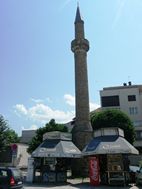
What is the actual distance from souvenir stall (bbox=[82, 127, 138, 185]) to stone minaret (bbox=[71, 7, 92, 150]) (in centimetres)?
775

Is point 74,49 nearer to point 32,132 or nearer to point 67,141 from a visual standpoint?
point 67,141

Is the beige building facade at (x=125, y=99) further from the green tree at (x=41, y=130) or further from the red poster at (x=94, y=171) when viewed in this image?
the red poster at (x=94, y=171)

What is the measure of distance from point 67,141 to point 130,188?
324 inches

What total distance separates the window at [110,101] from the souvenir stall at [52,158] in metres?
32.1

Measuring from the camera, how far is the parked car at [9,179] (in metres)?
13.2

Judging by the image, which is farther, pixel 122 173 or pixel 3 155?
pixel 3 155

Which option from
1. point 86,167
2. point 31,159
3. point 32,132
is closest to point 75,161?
point 86,167

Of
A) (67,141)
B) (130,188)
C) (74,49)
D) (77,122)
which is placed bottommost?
(130,188)

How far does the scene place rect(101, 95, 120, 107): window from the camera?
54.0 m

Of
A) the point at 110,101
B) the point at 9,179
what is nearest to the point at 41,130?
the point at 110,101

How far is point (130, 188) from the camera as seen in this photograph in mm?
16250

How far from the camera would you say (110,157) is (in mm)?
18547

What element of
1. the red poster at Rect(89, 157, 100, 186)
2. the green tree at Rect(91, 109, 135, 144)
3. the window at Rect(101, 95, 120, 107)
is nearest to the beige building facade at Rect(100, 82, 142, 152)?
the window at Rect(101, 95, 120, 107)

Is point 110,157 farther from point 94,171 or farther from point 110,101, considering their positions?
point 110,101
